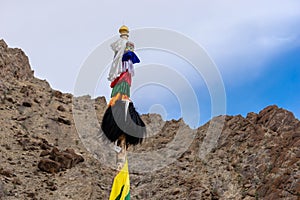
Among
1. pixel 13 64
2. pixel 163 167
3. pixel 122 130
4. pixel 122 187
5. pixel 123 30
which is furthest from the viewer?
pixel 13 64

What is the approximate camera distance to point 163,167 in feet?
110

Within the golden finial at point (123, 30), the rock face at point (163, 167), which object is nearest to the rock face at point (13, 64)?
the rock face at point (163, 167)

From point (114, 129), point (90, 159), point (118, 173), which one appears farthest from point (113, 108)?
point (90, 159)

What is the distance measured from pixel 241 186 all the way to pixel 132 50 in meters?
16.6

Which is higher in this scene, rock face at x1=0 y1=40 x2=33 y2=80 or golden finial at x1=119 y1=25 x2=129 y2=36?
rock face at x1=0 y1=40 x2=33 y2=80

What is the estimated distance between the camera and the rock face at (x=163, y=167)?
91.9ft

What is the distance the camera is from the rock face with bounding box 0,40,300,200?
28.0 metres

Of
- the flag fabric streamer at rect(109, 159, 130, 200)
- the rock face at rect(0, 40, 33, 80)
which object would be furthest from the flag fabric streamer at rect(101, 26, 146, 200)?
the rock face at rect(0, 40, 33, 80)

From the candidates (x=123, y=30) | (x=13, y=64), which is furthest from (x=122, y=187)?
(x=13, y=64)

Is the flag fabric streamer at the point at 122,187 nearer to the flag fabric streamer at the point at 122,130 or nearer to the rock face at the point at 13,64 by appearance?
the flag fabric streamer at the point at 122,130

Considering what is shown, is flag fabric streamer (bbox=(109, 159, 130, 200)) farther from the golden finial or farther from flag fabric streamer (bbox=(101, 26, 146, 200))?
the golden finial

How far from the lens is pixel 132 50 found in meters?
13.8

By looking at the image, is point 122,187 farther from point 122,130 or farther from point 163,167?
point 163,167

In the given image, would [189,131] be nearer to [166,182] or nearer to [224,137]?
[224,137]
